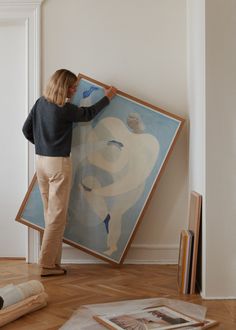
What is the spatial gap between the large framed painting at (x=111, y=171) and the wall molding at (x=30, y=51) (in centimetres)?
21

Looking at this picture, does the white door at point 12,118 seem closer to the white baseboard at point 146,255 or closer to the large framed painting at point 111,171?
the large framed painting at point 111,171

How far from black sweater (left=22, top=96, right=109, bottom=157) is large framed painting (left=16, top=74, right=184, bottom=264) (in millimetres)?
285

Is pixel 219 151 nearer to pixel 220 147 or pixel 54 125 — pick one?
pixel 220 147

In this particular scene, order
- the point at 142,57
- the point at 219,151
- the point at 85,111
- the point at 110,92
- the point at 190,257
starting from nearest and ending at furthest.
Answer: the point at 219,151 → the point at 190,257 → the point at 85,111 → the point at 110,92 → the point at 142,57

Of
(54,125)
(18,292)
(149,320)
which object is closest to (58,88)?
(54,125)

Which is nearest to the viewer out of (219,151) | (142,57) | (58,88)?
(219,151)

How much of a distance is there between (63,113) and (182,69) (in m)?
1.10

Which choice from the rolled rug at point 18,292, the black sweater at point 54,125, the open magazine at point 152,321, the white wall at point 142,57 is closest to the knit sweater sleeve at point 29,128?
the black sweater at point 54,125

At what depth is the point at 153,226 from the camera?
4.27 metres

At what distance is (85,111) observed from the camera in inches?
155

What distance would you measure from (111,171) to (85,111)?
0.55 m

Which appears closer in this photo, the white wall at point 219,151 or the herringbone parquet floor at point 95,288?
the herringbone parquet floor at point 95,288

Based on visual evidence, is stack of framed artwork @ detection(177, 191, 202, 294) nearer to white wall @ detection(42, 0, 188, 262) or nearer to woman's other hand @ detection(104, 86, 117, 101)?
white wall @ detection(42, 0, 188, 262)

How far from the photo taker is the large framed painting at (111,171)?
413cm
